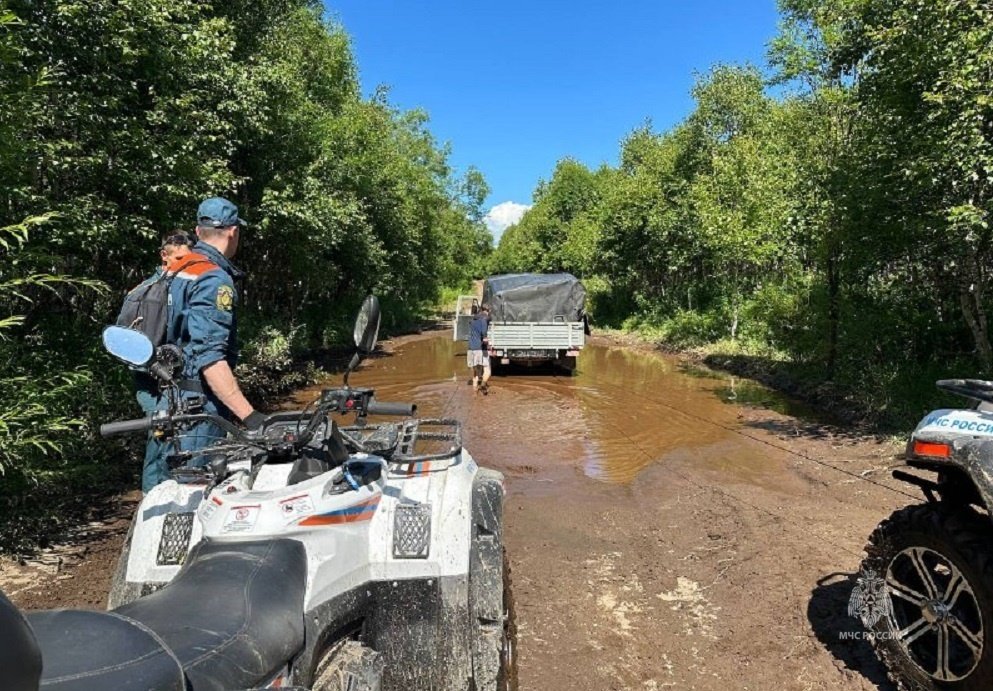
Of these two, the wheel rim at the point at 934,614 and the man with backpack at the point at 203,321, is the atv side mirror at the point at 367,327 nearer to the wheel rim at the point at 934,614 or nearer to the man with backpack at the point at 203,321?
the man with backpack at the point at 203,321

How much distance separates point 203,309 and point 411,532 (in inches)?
56.7

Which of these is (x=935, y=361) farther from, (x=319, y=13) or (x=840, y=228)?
(x=319, y=13)

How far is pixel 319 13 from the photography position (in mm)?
21562

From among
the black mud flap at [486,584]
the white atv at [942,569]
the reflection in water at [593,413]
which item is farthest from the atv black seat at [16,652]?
the reflection in water at [593,413]

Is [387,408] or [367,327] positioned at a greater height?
[367,327]

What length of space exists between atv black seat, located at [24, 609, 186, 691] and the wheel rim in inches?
123

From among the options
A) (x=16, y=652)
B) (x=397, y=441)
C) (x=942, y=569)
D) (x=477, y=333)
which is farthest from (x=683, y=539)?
(x=477, y=333)

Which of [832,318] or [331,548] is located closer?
[331,548]

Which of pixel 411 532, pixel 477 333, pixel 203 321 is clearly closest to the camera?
pixel 411 532

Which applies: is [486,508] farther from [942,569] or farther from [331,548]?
[942,569]

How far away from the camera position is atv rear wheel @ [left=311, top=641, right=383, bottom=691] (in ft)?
6.96

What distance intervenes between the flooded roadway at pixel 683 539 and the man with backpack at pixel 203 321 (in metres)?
2.10

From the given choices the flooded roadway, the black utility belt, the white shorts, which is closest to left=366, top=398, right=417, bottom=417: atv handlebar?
the black utility belt

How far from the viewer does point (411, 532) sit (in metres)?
2.46
